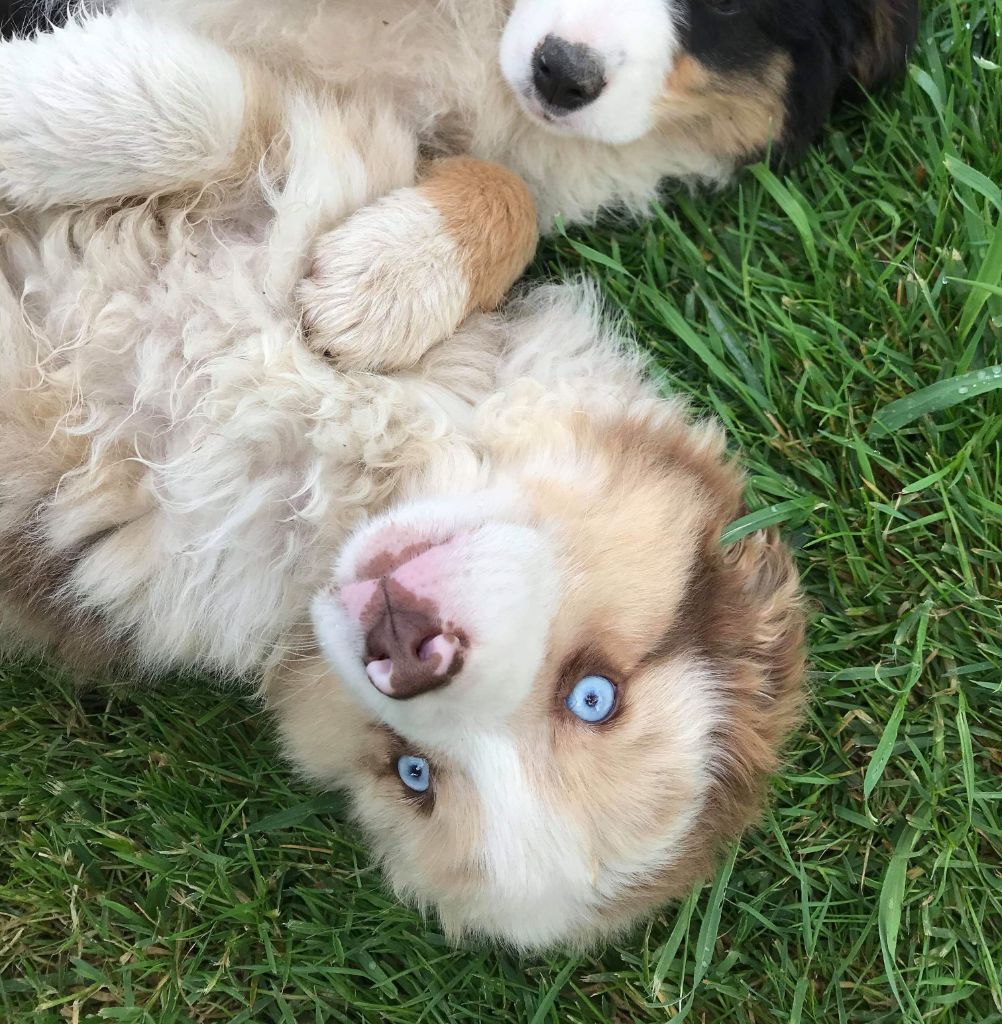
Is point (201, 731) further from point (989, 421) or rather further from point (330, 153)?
point (989, 421)

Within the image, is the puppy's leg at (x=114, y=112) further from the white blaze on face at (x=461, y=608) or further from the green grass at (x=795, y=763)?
the green grass at (x=795, y=763)

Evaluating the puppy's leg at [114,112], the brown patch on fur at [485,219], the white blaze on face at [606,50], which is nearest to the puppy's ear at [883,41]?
the white blaze on face at [606,50]

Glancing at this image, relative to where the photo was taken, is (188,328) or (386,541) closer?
A: (386,541)

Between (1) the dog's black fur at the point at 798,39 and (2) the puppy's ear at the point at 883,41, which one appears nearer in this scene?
(1) the dog's black fur at the point at 798,39

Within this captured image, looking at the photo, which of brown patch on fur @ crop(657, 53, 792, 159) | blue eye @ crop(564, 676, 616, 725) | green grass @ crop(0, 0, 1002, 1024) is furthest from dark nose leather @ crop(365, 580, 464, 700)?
brown patch on fur @ crop(657, 53, 792, 159)

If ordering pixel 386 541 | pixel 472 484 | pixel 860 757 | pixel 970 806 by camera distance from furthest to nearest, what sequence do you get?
pixel 860 757, pixel 970 806, pixel 472 484, pixel 386 541

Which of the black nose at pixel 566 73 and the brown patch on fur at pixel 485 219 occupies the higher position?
the black nose at pixel 566 73

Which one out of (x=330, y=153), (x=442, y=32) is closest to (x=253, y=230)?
(x=330, y=153)

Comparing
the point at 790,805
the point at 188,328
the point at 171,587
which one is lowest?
the point at 790,805

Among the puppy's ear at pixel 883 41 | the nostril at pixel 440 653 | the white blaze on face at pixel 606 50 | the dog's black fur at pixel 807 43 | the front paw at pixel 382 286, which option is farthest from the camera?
the puppy's ear at pixel 883 41
